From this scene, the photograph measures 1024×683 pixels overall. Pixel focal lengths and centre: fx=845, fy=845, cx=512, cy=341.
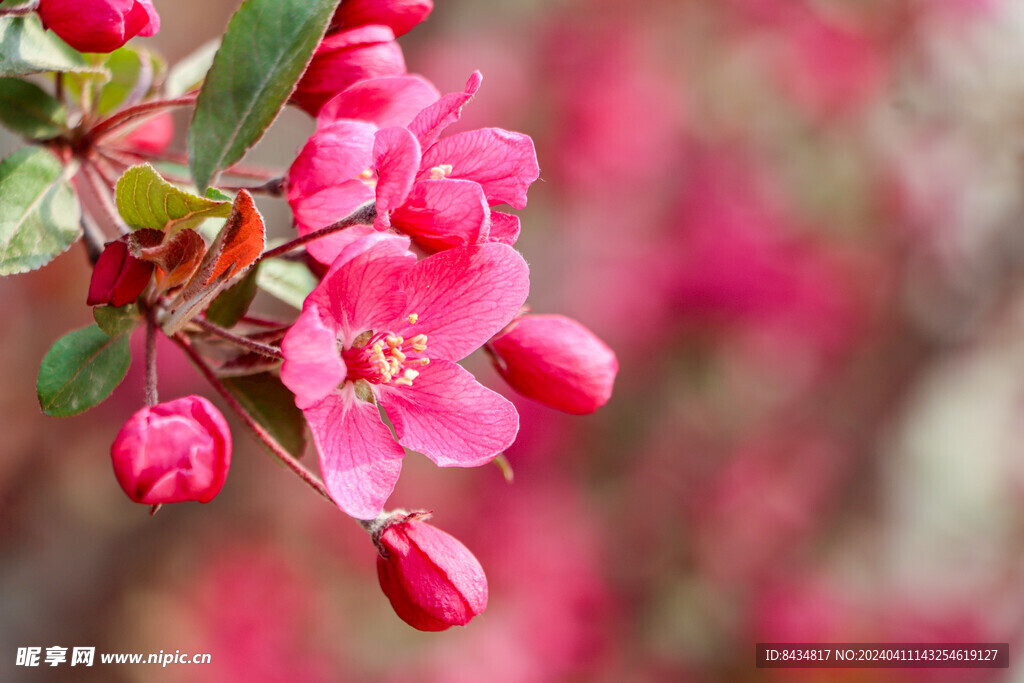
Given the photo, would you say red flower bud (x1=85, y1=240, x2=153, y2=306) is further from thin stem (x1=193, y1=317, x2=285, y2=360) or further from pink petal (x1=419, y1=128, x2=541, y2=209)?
pink petal (x1=419, y1=128, x2=541, y2=209)

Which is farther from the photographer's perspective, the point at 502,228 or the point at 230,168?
the point at 230,168

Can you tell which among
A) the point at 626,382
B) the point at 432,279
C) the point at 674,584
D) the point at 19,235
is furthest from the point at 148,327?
the point at 674,584

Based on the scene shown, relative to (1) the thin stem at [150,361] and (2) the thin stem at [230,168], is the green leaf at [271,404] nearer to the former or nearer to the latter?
(1) the thin stem at [150,361]

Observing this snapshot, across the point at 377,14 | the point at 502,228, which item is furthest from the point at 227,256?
the point at 377,14

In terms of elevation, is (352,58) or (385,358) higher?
(352,58)

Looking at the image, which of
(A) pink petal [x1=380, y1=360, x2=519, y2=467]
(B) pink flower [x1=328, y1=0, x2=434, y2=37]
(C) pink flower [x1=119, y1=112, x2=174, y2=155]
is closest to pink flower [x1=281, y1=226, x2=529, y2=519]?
(A) pink petal [x1=380, y1=360, x2=519, y2=467]

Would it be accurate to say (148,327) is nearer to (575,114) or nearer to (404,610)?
(404,610)

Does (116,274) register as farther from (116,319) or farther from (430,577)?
(430,577)

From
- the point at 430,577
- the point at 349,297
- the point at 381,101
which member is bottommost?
the point at 430,577
